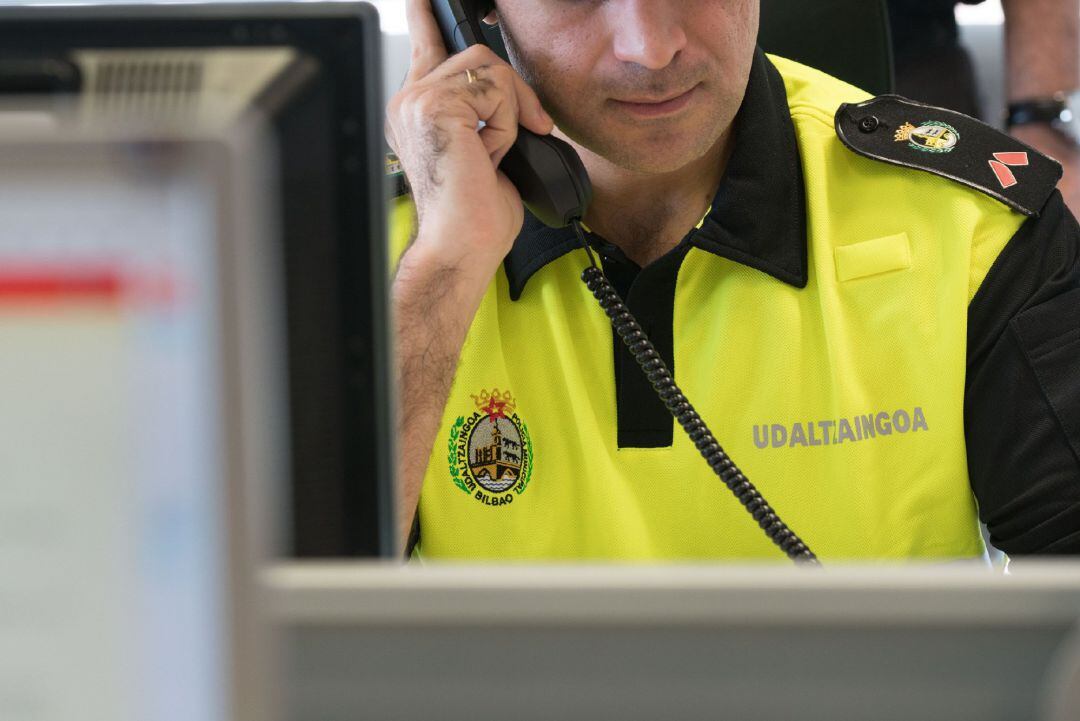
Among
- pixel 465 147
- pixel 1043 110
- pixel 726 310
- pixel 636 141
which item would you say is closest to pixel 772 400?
pixel 726 310

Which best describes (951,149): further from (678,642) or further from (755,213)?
(678,642)

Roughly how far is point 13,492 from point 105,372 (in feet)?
0.18

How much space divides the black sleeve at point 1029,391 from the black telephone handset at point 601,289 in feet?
0.71

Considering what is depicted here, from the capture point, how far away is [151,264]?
15.5 inches

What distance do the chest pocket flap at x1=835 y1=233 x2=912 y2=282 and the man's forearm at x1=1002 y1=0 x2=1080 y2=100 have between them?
2.93 ft

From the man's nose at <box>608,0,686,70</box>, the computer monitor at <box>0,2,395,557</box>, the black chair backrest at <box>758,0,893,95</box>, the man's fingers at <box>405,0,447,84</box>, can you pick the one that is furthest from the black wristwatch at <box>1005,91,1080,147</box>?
the computer monitor at <box>0,2,395,557</box>

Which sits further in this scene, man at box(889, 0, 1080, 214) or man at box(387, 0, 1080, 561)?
man at box(889, 0, 1080, 214)

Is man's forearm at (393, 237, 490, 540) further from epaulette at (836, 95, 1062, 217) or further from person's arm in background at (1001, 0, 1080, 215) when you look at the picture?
person's arm in background at (1001, 0, 1080, 215)

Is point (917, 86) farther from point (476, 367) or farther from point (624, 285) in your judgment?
point (476, 367)

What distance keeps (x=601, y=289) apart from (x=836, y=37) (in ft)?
1.86

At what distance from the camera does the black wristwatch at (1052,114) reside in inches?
79.7

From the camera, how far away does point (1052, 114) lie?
6.65ft

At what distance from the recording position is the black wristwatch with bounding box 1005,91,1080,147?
79.7 inches

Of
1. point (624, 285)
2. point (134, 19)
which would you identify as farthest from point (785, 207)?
point (134, 19)
